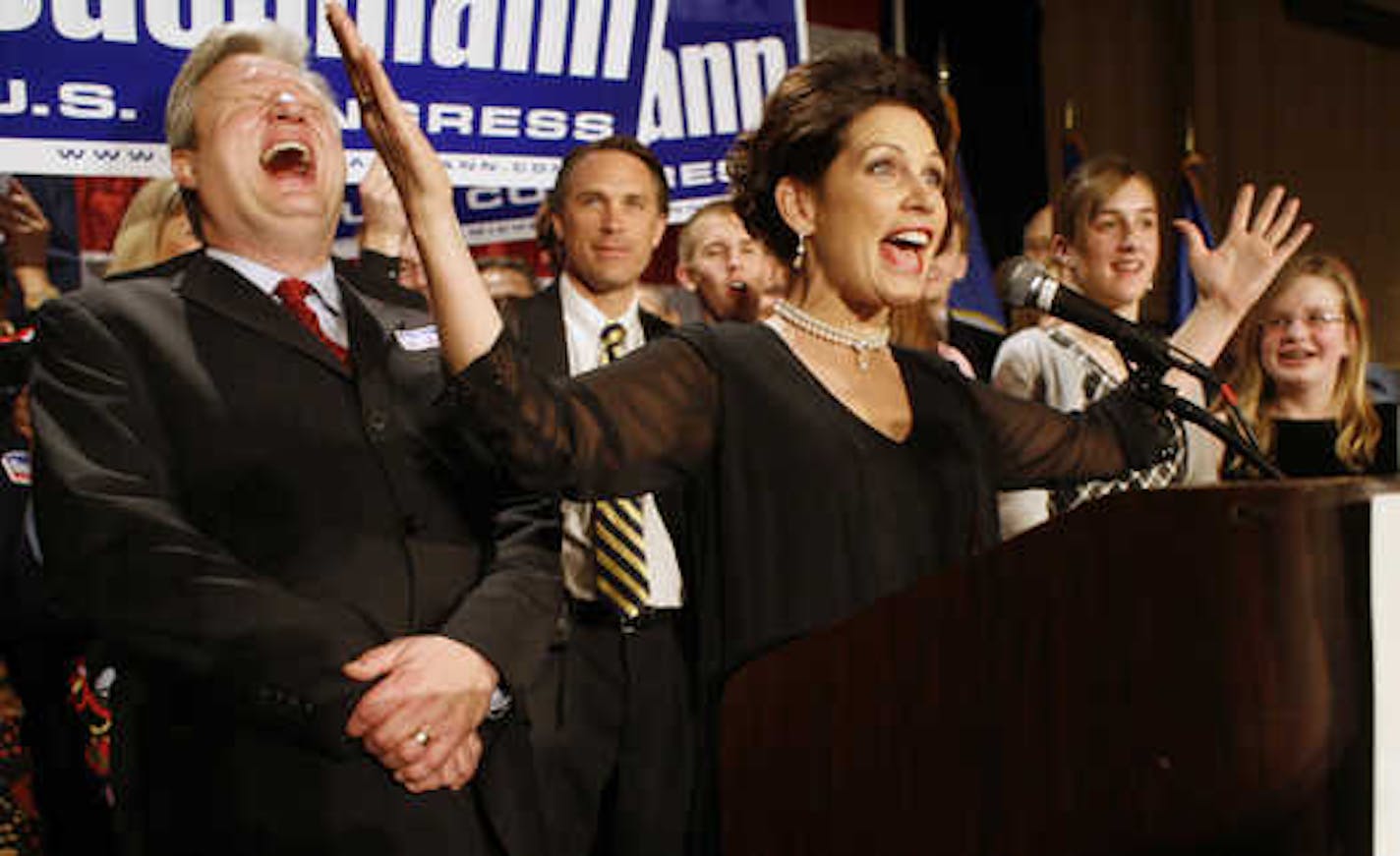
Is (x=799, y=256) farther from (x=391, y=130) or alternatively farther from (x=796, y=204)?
(x=391, y=130)

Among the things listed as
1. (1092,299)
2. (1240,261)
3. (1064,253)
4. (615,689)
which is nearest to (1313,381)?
(1064,253)

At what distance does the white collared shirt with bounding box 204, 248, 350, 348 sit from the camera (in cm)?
185

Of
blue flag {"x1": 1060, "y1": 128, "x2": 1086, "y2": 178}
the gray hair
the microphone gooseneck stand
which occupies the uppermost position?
blue flag {"x1": 1060, "y1": 128, "x2": 1086, "y2": 178}

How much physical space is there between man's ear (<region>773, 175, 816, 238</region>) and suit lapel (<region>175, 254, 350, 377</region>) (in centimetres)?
65

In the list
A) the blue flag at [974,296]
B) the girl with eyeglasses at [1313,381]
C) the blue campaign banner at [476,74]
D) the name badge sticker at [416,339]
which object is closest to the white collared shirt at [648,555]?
the blue campaign banner at [476,74]

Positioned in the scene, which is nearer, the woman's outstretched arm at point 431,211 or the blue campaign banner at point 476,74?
the woman's outstretched arm at point 431,211

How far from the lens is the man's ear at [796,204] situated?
1952 mm

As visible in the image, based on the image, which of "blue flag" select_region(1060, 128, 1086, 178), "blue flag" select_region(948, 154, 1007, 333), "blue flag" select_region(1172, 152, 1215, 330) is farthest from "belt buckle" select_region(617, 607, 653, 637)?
"blue flag" select_region(1060, 128, 1086, 178)

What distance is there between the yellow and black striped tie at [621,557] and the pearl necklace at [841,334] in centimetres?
76

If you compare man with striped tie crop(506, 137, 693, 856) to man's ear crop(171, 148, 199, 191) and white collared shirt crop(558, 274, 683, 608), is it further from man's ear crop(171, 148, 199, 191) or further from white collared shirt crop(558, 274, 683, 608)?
man's ear crop(171, 148, 199, 191)

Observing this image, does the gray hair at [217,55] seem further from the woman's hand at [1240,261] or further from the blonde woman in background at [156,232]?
the woman's hand at [1240,261]

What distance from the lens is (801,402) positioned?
5.92 ft

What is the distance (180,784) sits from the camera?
1.68m

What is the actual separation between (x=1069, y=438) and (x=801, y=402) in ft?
1.72
